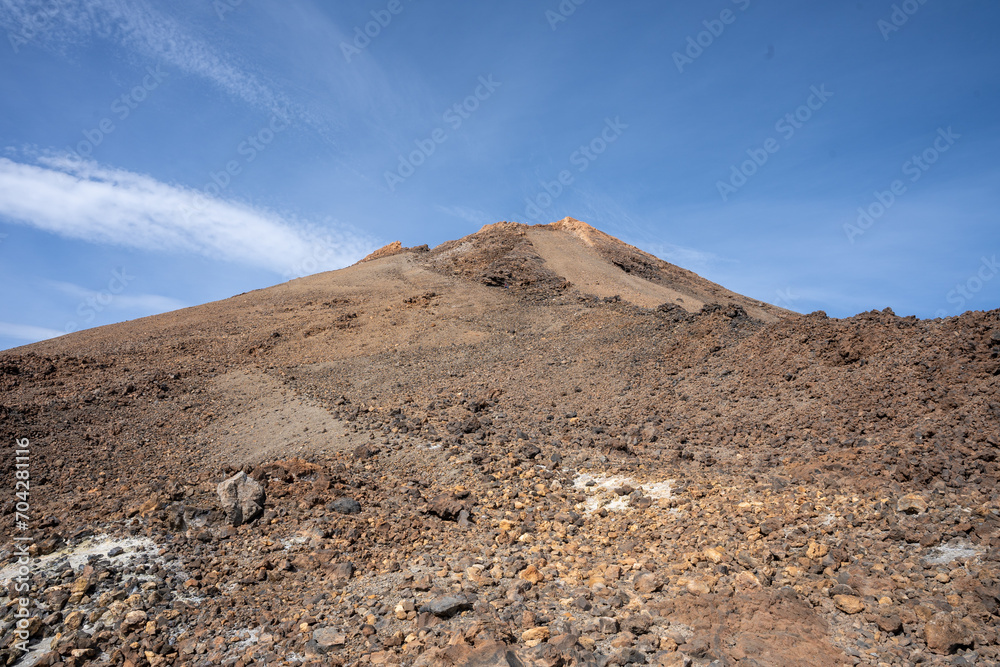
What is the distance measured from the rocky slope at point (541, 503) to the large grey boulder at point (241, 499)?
15 cm

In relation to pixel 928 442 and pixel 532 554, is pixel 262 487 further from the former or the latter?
pixel 928 442

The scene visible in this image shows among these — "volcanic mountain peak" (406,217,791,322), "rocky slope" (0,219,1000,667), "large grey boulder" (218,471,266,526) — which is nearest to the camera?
"rocky slope" (0,219,1000,667)

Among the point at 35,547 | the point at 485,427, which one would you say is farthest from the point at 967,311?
the point at 35,547

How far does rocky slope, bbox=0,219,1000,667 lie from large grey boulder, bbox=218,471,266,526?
0.15 m

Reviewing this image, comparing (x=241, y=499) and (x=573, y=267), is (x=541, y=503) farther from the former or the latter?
(x=573, y=267)

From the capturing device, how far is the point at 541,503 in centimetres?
704

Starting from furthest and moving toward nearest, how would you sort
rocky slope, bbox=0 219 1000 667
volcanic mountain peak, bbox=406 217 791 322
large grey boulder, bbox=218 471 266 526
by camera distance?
volcanic mountain peak, bbox=406 217 791 322, large grey boulder, bbox=218 471 266 526, rocky slope, bbox=0 219 1000 667

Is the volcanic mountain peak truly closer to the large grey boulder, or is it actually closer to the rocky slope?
the rocky slope

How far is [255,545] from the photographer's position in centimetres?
627

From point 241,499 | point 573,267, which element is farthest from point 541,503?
point 573,267

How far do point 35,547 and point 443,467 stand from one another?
487 cm

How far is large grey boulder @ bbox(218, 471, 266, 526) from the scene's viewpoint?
682 centimetres

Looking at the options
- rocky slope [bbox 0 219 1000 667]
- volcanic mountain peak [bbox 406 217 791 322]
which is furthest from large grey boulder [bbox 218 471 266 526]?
volcanic mountain peak [bbox 406 217 791 322]

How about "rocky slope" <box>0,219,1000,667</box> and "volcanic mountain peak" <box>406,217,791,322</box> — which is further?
"volcanic mountain peak" <box>406,217,791,322</box>
